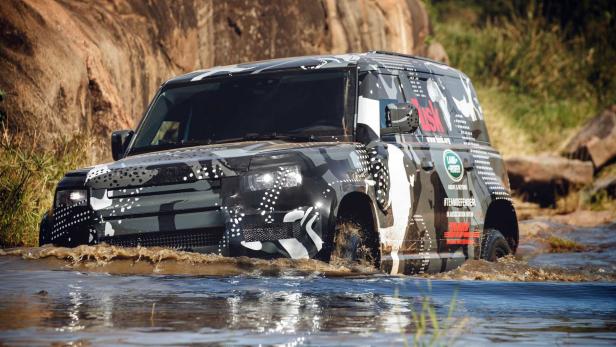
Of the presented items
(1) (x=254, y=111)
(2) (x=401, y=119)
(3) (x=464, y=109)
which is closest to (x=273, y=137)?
(1) (x=254, y=111)

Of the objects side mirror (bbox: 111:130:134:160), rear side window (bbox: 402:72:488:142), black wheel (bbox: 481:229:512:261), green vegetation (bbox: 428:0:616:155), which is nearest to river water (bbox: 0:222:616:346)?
black wheel (bbox: 481:229:512:261)

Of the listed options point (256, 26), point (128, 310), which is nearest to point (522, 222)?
point (256, 26)

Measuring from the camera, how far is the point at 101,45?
16.8 m

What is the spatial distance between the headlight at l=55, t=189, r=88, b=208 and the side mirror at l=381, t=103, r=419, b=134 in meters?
2.24

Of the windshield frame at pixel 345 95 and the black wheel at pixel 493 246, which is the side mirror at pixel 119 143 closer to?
the windshield frame at pixel 345 95

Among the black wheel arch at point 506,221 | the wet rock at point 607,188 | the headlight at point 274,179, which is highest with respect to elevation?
the wet rock at point 607,188

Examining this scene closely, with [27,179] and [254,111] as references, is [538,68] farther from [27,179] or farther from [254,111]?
[254,111]

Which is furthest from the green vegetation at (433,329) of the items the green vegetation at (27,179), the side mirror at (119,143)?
the green vegetation at (27,179)

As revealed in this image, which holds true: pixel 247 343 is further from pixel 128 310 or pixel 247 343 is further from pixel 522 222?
pixel 522 222

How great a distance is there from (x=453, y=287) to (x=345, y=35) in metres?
15.2

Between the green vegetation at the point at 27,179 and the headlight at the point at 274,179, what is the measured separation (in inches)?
153

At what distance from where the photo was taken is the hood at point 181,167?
910 centimetres

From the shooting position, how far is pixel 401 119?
33.2 feet

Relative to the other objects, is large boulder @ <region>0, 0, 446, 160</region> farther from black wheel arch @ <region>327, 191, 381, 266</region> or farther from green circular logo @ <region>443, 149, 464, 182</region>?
black wheel arch @ <region>327, 191, 381, 266</region>
